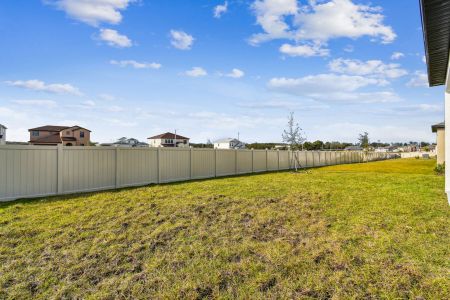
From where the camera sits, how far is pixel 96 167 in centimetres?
970

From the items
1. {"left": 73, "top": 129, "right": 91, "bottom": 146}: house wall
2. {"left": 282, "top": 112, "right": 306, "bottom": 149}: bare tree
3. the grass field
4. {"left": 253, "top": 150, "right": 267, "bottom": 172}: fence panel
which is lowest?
the grass field

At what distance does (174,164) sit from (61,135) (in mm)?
45160

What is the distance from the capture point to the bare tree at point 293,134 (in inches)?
799

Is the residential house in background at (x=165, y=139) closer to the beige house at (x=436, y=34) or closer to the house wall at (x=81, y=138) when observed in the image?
the house wall at (x=81, y=138)


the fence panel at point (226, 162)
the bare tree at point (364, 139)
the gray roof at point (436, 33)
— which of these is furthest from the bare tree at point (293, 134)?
the bare tree at point (364, 139)

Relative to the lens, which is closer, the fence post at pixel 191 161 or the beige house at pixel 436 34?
the beige house at pixel 436 34

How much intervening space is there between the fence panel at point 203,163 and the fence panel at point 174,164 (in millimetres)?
421

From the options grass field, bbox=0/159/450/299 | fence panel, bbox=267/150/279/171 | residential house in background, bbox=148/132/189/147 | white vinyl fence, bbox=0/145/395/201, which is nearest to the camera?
grass field, bbox=0/159/450/299

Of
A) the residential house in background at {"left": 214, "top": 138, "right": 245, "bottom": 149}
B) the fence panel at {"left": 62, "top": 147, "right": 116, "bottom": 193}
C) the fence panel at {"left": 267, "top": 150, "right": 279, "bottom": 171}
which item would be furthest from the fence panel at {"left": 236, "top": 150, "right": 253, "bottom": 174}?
the residential house in background at {"left": 214, "top": 138, "right": 245, "bottom": 149}

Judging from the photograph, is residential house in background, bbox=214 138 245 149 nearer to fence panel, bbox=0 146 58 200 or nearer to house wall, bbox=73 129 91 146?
house wall, bbox=73 129 91 146

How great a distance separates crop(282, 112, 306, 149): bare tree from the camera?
66.6ft

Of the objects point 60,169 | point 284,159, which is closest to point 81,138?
point 284,159

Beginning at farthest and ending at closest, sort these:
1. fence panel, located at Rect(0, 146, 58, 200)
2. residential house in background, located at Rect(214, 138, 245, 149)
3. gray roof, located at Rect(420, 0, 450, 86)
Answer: residential house in background, located at Rect(214, 138, 245, 149) → fence panel, located at Rect(0, 146, 58, 200) → gray roof, located at Rect(420, 0, 450, 86)

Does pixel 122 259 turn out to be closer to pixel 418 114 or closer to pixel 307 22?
pixel 307 22
